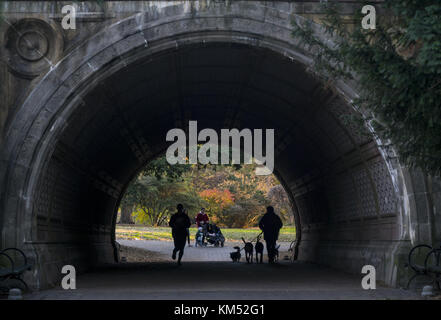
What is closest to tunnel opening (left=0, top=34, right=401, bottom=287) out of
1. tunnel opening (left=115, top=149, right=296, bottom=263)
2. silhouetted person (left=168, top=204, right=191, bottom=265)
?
silhouetted person (left=168, top=204, right=191, bottom=265)

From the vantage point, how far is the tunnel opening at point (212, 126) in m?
12.0

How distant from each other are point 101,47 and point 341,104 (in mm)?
5046

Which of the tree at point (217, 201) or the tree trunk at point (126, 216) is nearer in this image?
the tree at point (217, 201)

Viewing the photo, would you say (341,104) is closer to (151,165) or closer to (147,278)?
(147,278)

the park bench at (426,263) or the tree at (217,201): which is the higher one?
the tree at (217,201)

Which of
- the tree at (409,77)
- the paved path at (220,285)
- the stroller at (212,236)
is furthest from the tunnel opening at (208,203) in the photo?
the tree at (409,77)

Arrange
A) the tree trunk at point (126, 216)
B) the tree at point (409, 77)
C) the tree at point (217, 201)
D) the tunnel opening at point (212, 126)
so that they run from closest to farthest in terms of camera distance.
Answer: the tree at point (409, 77) → the tunnel opening at point (212, 126) → the tree at point (217, 201) → the tree trunk at point (126, 216)

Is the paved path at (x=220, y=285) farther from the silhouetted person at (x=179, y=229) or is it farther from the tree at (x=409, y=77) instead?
the tree at (x=409, y=77)

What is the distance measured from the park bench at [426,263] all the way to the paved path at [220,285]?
45 cm

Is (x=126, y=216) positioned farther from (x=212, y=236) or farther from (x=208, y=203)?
(x=212, y=236)

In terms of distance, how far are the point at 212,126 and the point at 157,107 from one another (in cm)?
427

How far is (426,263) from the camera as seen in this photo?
10820 mm
